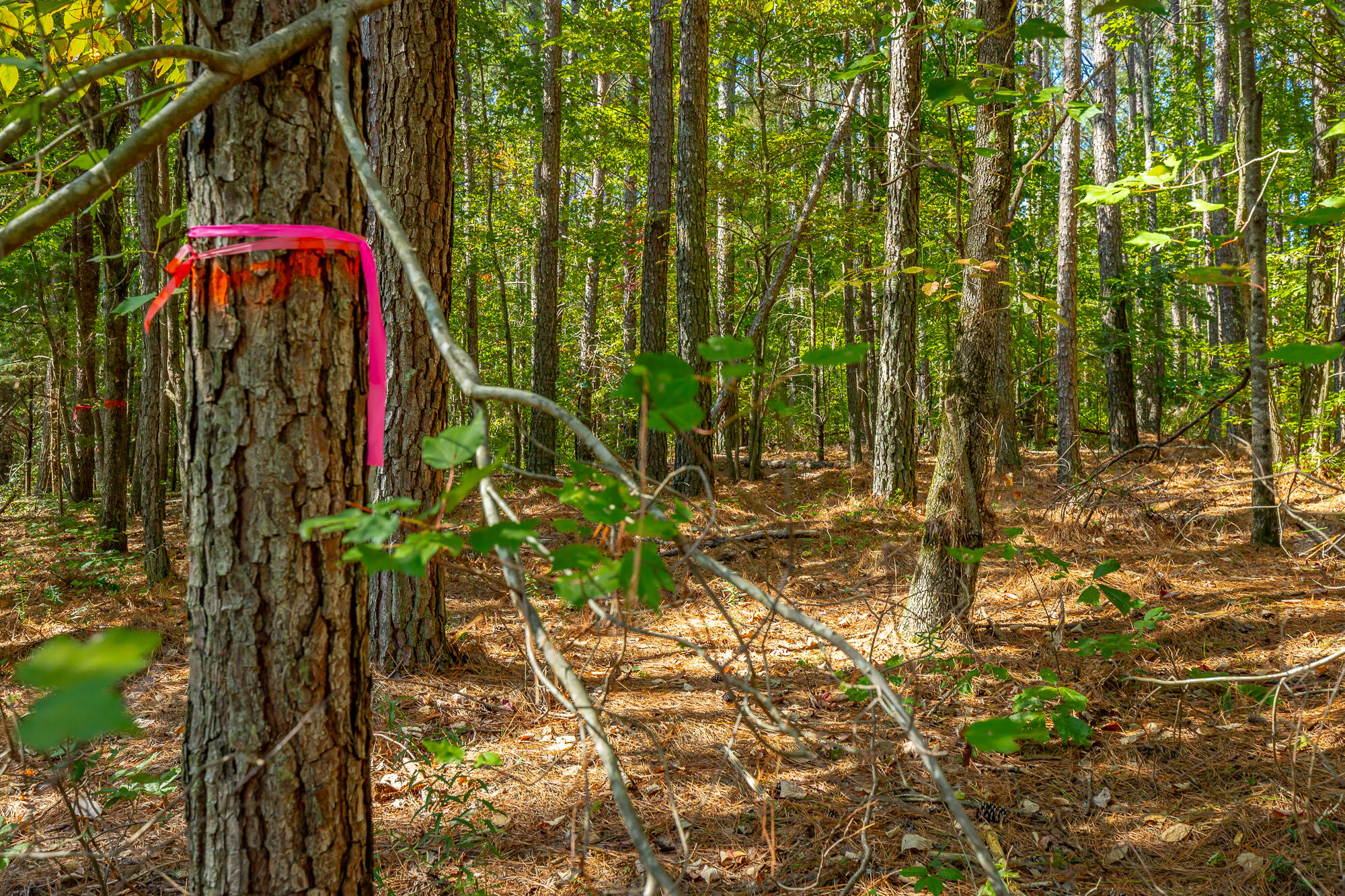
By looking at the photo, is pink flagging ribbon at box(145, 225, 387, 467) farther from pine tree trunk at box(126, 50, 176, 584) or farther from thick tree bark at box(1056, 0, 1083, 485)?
thick tree bark at box(1056, 0, 1083, 485)

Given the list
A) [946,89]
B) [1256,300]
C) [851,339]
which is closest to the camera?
[946,89]

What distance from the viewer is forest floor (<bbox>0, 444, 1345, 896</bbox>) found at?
2391 millimetres

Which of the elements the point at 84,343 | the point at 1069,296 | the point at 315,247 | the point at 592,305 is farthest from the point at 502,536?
the point at 592,305

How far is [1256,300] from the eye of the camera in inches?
131

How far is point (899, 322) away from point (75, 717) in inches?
303

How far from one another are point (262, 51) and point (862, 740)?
10.7ft

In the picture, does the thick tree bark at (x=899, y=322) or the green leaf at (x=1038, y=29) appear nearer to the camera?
the green leaf at (x=1038, y=29)

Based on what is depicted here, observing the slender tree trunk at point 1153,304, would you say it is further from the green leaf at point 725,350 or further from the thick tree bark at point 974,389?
the green leaf at point 725,350

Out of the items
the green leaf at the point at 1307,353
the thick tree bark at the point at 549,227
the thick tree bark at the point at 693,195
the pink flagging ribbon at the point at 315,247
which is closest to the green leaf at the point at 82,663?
the pink flagging ribbon at the point at 315,247

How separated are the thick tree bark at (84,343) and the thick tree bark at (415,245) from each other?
19.5ft

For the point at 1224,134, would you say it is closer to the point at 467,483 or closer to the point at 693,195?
the point at 693,195

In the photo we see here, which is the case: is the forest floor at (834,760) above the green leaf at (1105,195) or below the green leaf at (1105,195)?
below

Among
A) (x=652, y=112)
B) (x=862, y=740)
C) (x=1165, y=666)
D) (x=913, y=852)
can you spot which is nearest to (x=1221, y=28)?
(x=652, y=112)

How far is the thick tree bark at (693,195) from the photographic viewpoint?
24.5 feet
